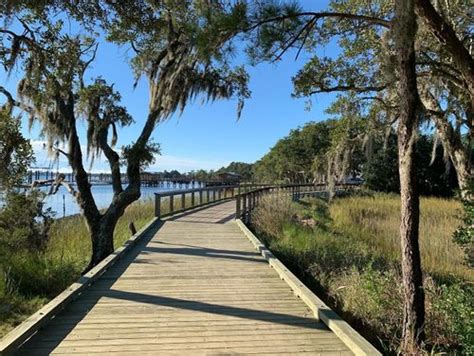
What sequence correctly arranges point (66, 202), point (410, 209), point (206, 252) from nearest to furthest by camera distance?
1. point (410, 209)
2. point (206, 252)
3. point (66, 202)

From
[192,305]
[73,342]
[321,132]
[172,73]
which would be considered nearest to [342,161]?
[172,73]

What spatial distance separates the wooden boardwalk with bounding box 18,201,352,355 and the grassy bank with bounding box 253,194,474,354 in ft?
3.08

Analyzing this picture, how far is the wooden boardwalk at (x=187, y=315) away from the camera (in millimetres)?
3941

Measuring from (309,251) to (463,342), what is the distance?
214 inches

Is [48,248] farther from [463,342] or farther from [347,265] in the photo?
[463,342]

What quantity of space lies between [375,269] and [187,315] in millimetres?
4414

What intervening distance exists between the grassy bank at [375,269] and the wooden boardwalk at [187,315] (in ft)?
3.08

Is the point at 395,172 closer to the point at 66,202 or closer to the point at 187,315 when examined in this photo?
the point at 66,202

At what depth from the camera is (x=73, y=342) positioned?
13.1ft

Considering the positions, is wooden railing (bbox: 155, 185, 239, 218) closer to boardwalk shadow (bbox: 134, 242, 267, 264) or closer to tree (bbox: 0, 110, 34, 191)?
boardwalk shadow (bbox: 134, 242, 267, 264)

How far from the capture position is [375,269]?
314 inches

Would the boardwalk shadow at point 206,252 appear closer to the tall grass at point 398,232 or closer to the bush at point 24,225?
the bush at point 24,225

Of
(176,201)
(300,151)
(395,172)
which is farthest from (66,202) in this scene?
(395,172)

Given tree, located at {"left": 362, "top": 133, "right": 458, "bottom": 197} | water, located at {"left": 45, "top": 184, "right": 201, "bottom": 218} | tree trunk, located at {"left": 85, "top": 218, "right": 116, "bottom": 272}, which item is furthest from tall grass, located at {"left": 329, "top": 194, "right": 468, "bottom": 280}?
tree, located at {"left": 362, "top": 133, "right": 458, "bottom": 197}
